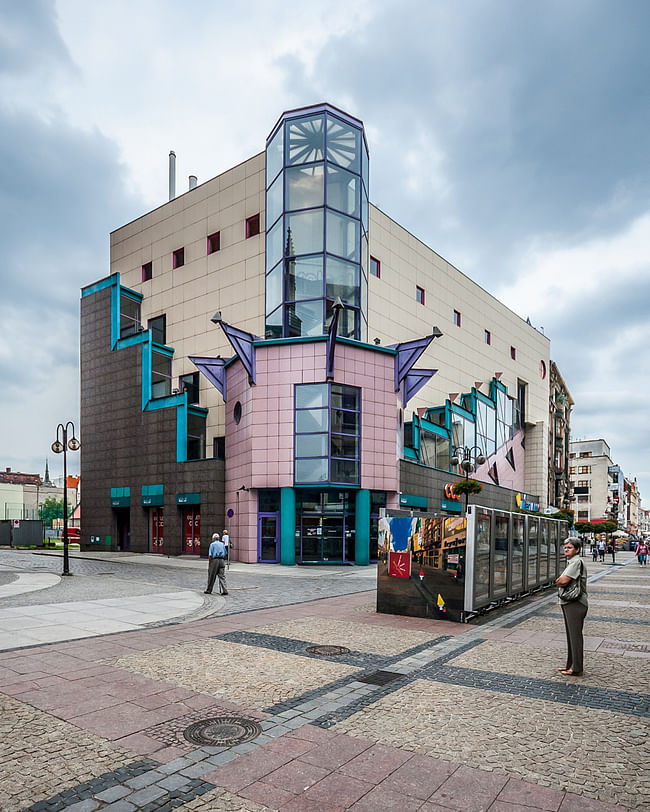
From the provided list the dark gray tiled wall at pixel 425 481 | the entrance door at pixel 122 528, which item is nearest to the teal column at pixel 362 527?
the dark gray tiled wall at pixel 425 481

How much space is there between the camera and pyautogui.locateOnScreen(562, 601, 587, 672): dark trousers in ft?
28.6

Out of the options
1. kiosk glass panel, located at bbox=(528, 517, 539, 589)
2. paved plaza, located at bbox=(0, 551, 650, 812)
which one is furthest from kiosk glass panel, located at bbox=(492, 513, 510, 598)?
kiosk glass panel, located at bbox=(528, 517, 539, 589)

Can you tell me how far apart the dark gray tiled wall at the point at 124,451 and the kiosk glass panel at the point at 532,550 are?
22.7 metres

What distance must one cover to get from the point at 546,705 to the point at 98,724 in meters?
5.07

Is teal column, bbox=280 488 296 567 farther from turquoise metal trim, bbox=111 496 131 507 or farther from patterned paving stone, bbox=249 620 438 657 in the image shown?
patterned paving stone, bbox=249 620 438 657

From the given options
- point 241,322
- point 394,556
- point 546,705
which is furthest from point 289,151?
point 546,705

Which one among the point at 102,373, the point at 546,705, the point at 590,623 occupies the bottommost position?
the point at 590,623

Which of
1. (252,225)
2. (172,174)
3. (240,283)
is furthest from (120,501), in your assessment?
(172,174)

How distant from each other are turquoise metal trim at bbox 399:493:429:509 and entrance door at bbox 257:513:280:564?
805 centimetres

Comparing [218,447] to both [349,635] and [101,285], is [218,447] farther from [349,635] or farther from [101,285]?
[349,635]

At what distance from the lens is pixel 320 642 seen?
10844mm

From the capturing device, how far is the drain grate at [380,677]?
825cm

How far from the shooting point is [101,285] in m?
49.3

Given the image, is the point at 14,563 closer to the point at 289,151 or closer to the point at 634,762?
the point at 289,151
